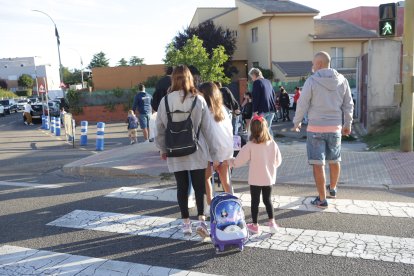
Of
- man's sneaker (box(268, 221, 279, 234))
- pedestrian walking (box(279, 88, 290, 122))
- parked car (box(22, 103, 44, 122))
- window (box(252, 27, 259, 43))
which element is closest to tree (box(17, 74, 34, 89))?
parked car (box(22, 103, 44, 122))

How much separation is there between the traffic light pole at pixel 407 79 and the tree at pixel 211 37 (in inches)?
1011

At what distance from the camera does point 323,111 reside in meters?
5.09

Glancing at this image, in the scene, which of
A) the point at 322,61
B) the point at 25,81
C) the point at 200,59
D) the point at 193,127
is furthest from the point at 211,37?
the point at 25,81

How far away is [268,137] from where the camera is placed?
439cm

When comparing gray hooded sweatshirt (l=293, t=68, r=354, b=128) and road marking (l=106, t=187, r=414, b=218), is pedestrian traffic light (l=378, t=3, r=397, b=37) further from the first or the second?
road marking (l=106, t=187, r=414, b=218)

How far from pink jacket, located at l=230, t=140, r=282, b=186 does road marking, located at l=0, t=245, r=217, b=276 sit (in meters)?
1.29

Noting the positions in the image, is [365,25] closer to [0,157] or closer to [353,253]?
[0,157]

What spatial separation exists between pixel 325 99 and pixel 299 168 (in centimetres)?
266

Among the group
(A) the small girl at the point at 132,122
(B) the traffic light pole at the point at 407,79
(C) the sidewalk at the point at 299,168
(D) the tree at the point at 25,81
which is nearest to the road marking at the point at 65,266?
(C) the sidewalk at the point at 299,168

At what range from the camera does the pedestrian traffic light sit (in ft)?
27.0

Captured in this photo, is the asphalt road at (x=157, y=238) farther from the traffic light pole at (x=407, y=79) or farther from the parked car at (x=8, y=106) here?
the parked car at (x=8, y=106)

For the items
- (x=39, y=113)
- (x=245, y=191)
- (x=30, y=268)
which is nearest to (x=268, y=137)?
(x=245, y=191)

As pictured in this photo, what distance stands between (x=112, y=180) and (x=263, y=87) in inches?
137

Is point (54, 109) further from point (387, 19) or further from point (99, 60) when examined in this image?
point (99, 60)
